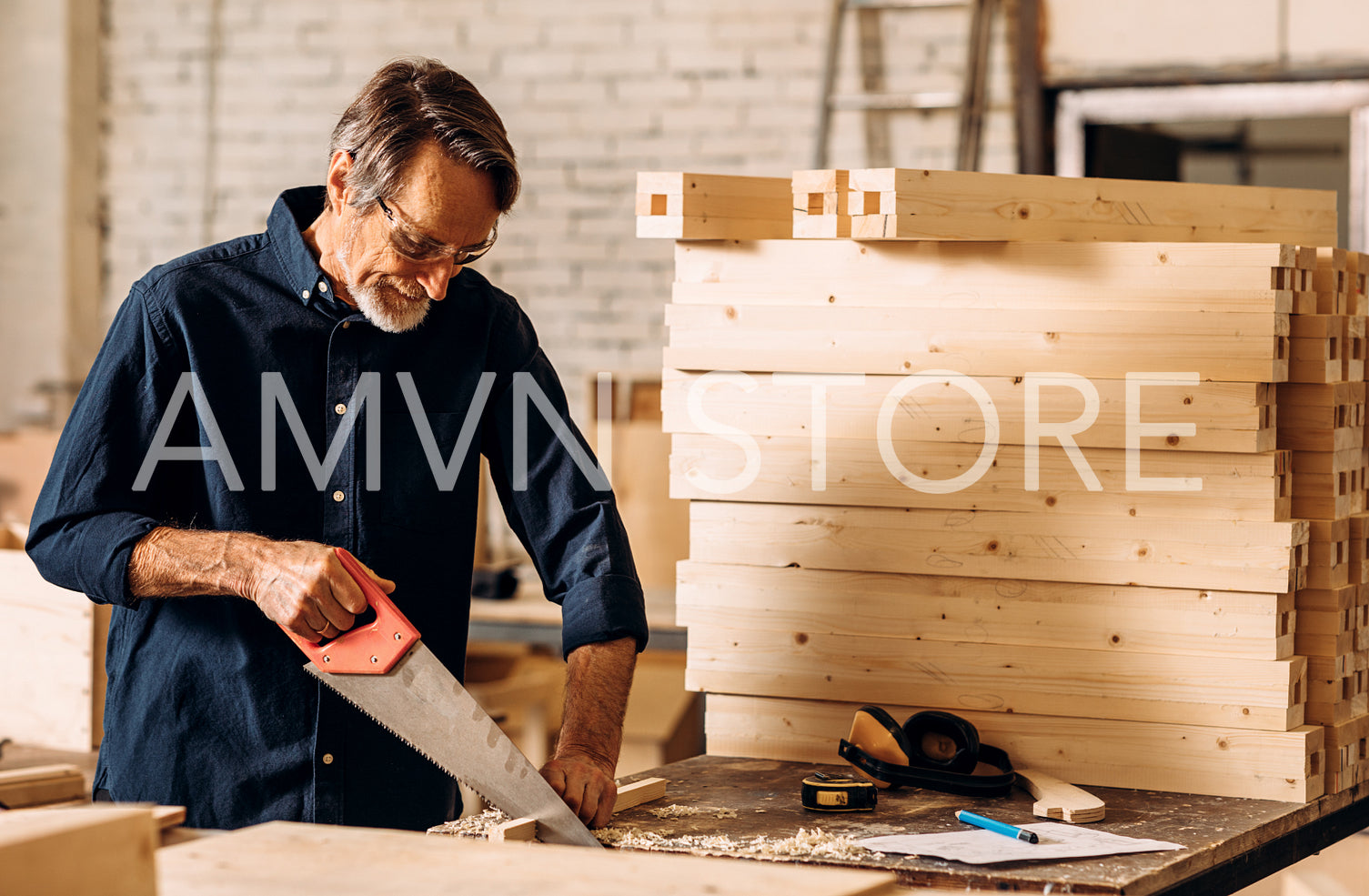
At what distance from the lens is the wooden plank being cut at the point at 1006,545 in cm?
208

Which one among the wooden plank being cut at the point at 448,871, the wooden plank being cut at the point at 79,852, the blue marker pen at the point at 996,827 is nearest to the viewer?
the wooden plank being cut at the point at 79,852

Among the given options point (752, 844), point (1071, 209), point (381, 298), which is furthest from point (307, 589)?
point (1071, 209)

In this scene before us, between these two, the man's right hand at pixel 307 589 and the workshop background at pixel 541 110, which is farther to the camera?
the workshop background at pixel 541 110

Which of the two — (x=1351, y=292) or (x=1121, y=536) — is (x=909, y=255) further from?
(x=1351, y=292)

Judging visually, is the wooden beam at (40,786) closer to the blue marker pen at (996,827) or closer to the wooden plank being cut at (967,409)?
the wooden plank being cut at (967,409)

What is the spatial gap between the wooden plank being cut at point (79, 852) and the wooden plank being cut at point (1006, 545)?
4.30 feet

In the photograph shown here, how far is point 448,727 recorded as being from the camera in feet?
6.43

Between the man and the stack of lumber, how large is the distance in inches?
11.0

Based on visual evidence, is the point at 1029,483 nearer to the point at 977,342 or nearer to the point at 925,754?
the point at 977,342

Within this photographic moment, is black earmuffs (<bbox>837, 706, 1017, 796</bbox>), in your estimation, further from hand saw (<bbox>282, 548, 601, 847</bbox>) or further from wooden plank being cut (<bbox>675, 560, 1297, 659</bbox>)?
hand saw (<bbox>282, 548, 601, 847</bbox>)

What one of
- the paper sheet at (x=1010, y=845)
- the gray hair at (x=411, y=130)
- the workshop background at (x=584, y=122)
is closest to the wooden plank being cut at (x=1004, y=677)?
the paper sheet at (x=1010, y=845)

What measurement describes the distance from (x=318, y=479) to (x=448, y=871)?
107 cm

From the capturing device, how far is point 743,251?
7.54ft

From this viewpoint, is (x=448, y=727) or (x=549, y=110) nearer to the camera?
(x=448, y=727)
